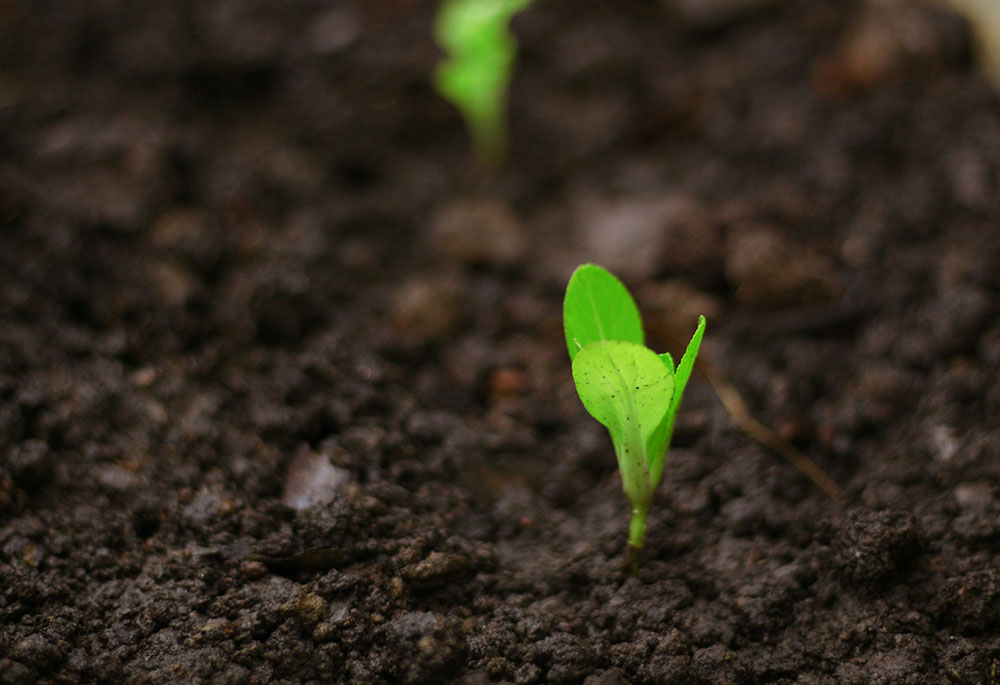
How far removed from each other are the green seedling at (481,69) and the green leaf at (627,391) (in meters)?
1.12

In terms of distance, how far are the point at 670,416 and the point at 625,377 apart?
11 centimetres

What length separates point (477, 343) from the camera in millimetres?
1699

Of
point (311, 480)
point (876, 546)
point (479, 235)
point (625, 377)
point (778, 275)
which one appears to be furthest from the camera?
point (479, 235)

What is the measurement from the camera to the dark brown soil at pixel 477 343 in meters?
1.09

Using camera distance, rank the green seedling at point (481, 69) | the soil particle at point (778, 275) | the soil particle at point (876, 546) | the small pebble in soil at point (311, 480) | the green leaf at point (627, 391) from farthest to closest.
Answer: the green seedling at point (481, 69)
the soil particle at point (778, 275)
the small pebble in soil at point (311, 480)
the soil particle at point (876, 546)
the green leaf at point (627, 391)

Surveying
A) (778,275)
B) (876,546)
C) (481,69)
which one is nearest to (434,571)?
(876,546)

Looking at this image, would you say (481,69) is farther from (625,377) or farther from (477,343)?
(625,377)

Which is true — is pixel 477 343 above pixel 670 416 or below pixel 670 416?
above

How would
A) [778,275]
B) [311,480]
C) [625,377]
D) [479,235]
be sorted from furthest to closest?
[479,235]
[778,275]
[311,480]
[625,377]

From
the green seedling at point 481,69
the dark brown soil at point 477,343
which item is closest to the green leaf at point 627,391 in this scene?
the dark brown soil at point 477,343


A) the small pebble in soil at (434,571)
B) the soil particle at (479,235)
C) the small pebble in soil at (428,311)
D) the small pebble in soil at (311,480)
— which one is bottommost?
the small pebble in soil at (434,571)

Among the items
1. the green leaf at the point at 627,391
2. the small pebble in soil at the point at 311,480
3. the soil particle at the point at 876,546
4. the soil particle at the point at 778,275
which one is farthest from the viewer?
the soil particle at the point at 778,275

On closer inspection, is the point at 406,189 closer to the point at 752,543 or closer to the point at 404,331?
the point at 404,331

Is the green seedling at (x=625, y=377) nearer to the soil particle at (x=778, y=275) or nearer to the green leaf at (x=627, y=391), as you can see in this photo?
the green leaf at (x=627, y=391)
